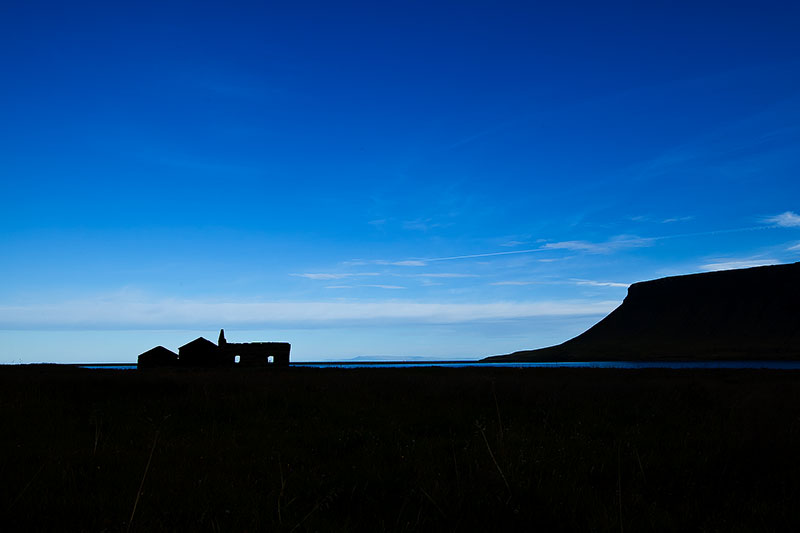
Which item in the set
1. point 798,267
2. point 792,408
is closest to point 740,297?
point 798,267

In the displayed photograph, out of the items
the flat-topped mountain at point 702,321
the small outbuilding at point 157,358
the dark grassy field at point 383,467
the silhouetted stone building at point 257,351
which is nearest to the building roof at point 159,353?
the small outbuilding at point 157,358

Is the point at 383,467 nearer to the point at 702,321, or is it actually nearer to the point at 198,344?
the point at 198,344

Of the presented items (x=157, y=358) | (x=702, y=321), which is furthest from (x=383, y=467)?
(x=702, y=321)

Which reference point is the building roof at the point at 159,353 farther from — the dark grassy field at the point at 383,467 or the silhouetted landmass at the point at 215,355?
the dark grassy field at the point at 383,467

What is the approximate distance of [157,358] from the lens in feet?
138

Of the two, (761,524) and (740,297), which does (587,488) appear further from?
(740,297)

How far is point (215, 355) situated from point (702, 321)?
137m

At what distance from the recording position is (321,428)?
7.38m

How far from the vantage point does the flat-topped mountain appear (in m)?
115

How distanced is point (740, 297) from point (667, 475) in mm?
159476

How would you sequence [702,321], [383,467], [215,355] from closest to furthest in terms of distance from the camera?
[383,467]
[215,355]
[702,321]

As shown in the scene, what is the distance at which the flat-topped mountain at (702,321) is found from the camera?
11481 centimetres

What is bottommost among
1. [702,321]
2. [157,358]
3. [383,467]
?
[383,467]

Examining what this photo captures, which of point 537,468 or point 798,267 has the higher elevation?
point 798,267
